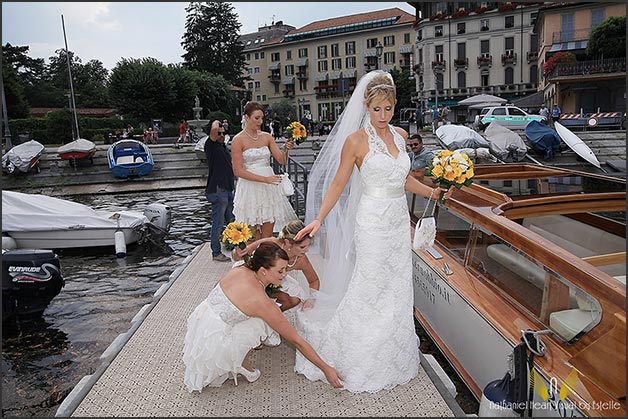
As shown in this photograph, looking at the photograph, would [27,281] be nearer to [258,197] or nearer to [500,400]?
[258,197]

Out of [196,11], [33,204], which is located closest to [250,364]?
[33,204]

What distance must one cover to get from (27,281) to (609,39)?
125ft

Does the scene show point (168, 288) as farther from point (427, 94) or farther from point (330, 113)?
point (330, 113)

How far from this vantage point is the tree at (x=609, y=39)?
3338cm

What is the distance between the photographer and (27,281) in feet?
18.2

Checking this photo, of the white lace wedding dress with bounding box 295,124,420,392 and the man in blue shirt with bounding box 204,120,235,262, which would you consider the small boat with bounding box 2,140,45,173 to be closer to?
the man in blue shirt with bounding box 204,120,235,262

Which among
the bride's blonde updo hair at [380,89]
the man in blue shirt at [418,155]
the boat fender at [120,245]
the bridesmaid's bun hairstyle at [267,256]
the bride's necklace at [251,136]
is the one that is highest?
the bride's blonde updo hair at [380,89]

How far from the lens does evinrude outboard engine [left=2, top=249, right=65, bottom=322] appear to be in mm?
5459

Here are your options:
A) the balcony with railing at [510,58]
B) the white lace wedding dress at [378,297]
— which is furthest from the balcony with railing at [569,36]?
the white lace wedding dress at [378,297]

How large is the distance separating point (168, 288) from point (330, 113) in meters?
65.5

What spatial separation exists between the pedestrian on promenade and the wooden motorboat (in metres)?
1.19

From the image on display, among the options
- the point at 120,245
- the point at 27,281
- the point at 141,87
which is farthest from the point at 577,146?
the point at 141,87

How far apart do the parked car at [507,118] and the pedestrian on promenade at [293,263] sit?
23285mm

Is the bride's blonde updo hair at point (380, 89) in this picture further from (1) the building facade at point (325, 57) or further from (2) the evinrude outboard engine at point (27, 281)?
(1) the building facade at point (325, 57)
